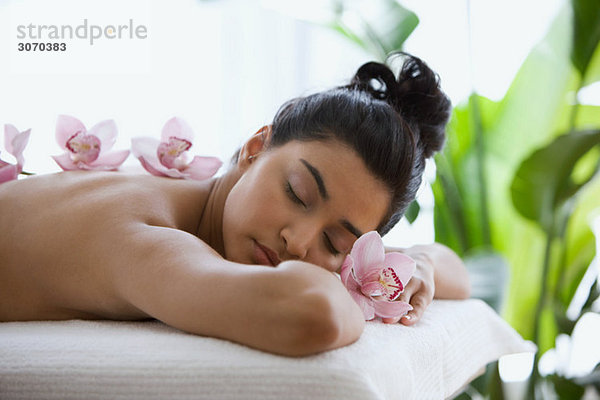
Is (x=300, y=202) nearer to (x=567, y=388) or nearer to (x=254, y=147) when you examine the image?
(x=254, y=147)

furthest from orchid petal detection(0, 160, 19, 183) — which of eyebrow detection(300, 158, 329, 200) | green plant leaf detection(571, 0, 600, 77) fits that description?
green plant leaf detection(571, 0, 600, 77)

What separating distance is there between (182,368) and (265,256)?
1.23ft

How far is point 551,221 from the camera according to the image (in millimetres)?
2020

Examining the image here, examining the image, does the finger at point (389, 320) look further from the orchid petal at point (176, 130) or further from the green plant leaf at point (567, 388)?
the green plant leaf at point (567, 388)

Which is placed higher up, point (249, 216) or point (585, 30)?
point (585, 30)

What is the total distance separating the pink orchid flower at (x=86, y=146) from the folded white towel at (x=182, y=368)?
0.47 m

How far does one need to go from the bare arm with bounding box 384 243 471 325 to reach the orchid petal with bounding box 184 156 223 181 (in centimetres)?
38

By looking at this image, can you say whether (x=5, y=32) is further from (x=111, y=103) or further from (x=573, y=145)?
(x=573, y=145)

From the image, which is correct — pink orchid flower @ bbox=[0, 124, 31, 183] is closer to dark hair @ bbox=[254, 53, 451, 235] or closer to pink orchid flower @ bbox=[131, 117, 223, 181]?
pink orchid flower @ bbox=[131, 117, 223, 181]

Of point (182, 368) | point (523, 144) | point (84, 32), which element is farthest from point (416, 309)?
point (84, 32)

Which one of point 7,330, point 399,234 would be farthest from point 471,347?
point 399,234

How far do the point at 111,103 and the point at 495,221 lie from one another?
51.8 inches

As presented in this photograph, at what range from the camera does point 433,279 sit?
1.22 meters

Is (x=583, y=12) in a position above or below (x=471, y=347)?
above
